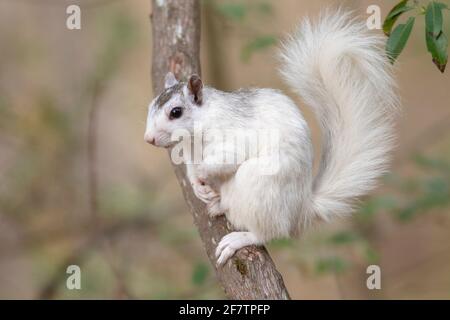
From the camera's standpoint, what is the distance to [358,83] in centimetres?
238

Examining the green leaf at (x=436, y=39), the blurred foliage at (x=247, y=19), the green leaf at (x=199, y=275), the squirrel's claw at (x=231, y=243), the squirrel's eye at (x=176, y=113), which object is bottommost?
the green leaf at (x=199, y=275)

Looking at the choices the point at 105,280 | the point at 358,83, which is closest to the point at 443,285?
the point at 105,280

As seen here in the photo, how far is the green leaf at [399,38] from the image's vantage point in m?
1.92

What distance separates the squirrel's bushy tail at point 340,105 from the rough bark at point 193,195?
15.3 inches

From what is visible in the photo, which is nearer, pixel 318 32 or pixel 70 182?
pixel 318 32

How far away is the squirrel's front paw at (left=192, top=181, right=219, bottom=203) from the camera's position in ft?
7.91

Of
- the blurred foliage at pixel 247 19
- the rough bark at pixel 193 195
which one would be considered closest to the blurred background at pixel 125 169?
the blurred foliage at pixel 247 19

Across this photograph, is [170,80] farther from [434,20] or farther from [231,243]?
[434,20]

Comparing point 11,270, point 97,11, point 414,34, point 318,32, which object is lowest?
point 11,270

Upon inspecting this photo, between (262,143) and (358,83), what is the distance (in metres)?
0.45

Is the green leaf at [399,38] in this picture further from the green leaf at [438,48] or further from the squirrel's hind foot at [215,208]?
the squirrel's hind foot at [215,208]

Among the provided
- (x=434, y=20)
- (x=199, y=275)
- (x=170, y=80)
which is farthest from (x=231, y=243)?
(x=199, y=275)
